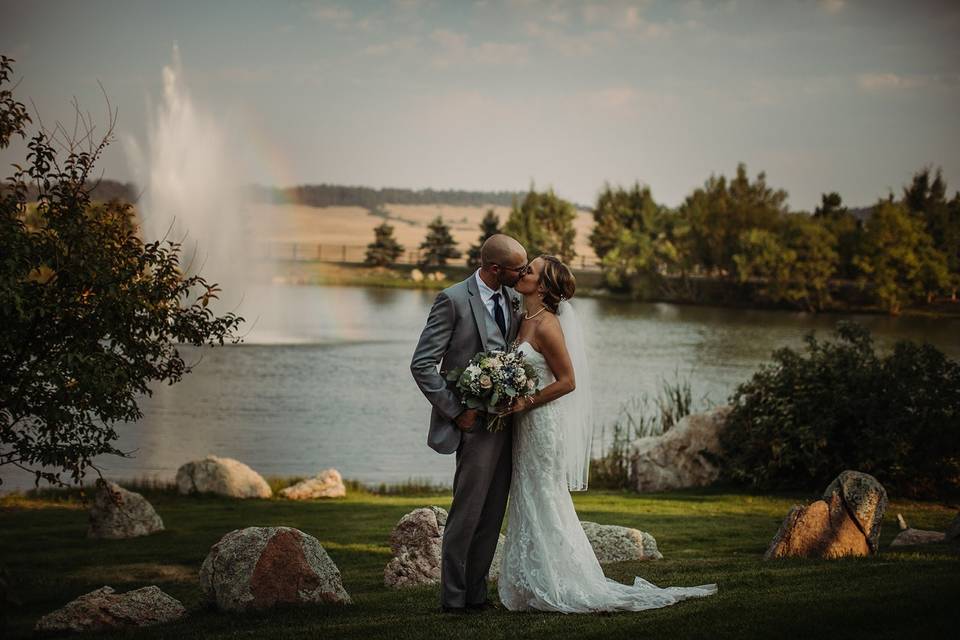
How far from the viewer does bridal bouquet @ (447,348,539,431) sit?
629 centimetres

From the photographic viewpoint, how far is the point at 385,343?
3956 cm

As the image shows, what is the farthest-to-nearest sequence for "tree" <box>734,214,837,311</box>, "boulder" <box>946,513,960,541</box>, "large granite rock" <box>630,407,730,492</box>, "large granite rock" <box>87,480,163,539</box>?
"tree" <box>734,214,837,311</box> → "large granite rock" <box>630,407,730,492</box> → "large granite rock" <box>87,480,163,539</box> → "boulder" <box>946,513,960,541</box>

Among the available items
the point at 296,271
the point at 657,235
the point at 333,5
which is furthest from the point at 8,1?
the point at 657,235

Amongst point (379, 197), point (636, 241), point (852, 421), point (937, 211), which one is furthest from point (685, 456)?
point (379, 197)

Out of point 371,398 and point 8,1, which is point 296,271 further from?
point 371,398

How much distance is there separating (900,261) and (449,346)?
59.7m

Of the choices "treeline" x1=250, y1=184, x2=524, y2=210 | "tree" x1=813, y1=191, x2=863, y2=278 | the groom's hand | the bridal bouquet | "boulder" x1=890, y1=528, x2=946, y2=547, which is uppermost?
"treeline" x1=250, y1=184, x2=524, y2=210

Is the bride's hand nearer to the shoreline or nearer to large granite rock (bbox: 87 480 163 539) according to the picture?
large granite rock (bbox: 87 480 163 539)

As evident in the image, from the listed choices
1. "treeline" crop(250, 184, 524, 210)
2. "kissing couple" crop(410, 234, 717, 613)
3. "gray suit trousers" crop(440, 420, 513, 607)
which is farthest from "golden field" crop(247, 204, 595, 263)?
"gray suit trousers" crop(440, 420, 513, 607)

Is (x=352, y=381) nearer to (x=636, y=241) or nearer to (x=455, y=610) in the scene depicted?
(x=455, y=610)

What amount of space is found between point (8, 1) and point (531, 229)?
42828mm

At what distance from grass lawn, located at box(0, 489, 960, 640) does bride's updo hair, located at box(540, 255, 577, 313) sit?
2173 millimetres

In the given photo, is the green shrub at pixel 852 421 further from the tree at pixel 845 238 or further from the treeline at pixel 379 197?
the treeline at pixel 379 197

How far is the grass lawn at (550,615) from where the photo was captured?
228 inches
